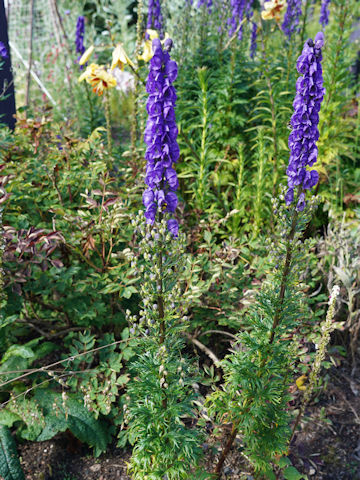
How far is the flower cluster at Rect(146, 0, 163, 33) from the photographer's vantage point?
12.5 feet

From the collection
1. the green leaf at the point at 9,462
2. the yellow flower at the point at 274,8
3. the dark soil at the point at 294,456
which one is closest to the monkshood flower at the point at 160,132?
the dark soil at the point at 294,456

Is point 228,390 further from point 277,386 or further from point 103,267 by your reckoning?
point 103,267

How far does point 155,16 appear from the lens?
153 inches

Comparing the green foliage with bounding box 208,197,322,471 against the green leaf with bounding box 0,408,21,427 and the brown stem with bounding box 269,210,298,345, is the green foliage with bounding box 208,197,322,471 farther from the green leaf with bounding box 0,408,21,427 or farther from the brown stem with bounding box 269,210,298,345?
the green leaf with bounding box 0,408,21,427

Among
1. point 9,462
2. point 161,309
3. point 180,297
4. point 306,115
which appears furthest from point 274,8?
point 9,462

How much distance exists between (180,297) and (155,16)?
305cm

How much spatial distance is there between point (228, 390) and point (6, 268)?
1374 mm

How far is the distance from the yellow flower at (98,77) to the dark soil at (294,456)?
2415 mm

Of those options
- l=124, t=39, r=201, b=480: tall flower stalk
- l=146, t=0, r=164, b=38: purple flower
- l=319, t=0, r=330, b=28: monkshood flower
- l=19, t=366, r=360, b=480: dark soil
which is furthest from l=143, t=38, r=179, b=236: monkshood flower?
l=319, t=0, r=330, b=28: monkshood flower

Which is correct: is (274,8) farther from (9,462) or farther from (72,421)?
(9,462)

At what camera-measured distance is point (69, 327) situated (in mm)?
2842

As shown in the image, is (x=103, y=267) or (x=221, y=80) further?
(x=221, y=80)

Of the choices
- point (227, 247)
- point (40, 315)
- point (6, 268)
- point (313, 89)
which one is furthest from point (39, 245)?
point (313, 89)

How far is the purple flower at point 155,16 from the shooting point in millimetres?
3802
